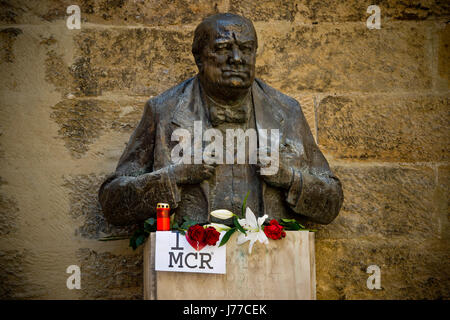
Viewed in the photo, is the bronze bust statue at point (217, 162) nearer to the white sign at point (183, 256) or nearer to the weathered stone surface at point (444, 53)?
the white sign at point (183, 256)

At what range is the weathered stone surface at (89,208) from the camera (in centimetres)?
368

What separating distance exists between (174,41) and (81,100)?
2.32ft

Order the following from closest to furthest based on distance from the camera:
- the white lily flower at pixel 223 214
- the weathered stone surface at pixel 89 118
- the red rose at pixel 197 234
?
the red rose at pixel 197 234, the white lily flower at pixel 223 214, the weathered stone surface at pixel 89 118

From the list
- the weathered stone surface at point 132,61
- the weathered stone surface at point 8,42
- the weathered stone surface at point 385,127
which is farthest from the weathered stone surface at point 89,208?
the weathered stone surface at point 385,127

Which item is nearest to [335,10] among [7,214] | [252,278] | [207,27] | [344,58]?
[344,58]

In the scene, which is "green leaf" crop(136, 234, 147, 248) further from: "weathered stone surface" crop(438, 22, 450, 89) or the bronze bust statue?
"weathered stone surface" crop(438, 22, 450, 89)

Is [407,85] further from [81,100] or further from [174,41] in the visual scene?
[81,100]

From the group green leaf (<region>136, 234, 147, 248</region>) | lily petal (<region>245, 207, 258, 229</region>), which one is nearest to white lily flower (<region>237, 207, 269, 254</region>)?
lily petal (<region>245, 207, 258, 229</region>)

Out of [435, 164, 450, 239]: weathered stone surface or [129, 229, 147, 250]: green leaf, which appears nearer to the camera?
[129, 229, 147, 250]: green leaf

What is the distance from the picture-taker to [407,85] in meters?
4.02

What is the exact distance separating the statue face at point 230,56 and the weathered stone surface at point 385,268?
121 cm

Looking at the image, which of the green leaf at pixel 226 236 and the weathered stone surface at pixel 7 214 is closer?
the green leaf at pixel 226 236

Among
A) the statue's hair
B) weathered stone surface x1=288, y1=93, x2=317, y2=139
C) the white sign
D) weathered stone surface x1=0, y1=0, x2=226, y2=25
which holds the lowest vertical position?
the white sign

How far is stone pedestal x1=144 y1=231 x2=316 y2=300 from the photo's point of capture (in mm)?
2656
